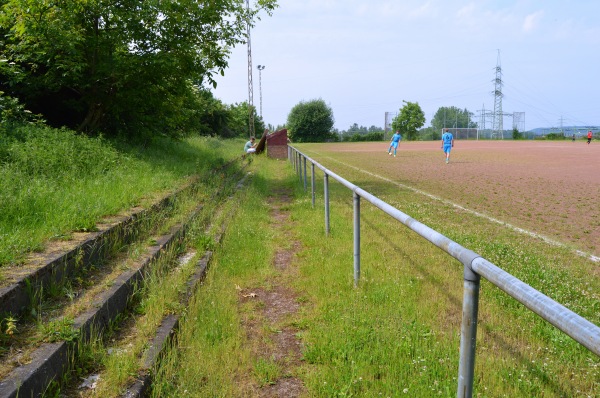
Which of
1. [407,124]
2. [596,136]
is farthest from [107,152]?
[407,124]

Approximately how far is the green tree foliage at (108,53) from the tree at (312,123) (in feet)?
279

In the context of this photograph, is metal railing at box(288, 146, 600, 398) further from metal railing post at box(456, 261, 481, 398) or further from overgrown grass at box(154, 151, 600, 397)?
overgrown grass at box(154, 151, 600, 397)

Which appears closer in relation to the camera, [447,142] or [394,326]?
[394,326]

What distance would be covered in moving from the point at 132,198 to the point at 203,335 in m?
3.99

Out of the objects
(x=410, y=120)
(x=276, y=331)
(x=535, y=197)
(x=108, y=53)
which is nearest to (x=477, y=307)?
(x=276, y=331)

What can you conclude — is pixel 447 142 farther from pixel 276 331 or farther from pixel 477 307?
pixel 477 307

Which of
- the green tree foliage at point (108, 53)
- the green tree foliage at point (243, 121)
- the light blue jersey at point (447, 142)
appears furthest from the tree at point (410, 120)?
the green tree foliage at point (108, 53)

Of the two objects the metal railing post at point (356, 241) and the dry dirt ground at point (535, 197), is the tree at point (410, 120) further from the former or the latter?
the metal railing post at point (356, 241)

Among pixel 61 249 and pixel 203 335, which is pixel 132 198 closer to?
pixel 61 249

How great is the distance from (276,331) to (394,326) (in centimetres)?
95

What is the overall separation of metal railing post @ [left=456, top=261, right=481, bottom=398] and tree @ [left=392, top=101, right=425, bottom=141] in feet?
337

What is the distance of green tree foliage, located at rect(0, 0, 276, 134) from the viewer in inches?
413

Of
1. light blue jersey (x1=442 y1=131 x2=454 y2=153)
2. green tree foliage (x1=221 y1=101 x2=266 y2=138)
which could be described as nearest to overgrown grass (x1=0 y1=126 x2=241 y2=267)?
light blue jersey (x1=442 y1=131 x2=454 y2=153)

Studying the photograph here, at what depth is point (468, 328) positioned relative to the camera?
2.08 meters
